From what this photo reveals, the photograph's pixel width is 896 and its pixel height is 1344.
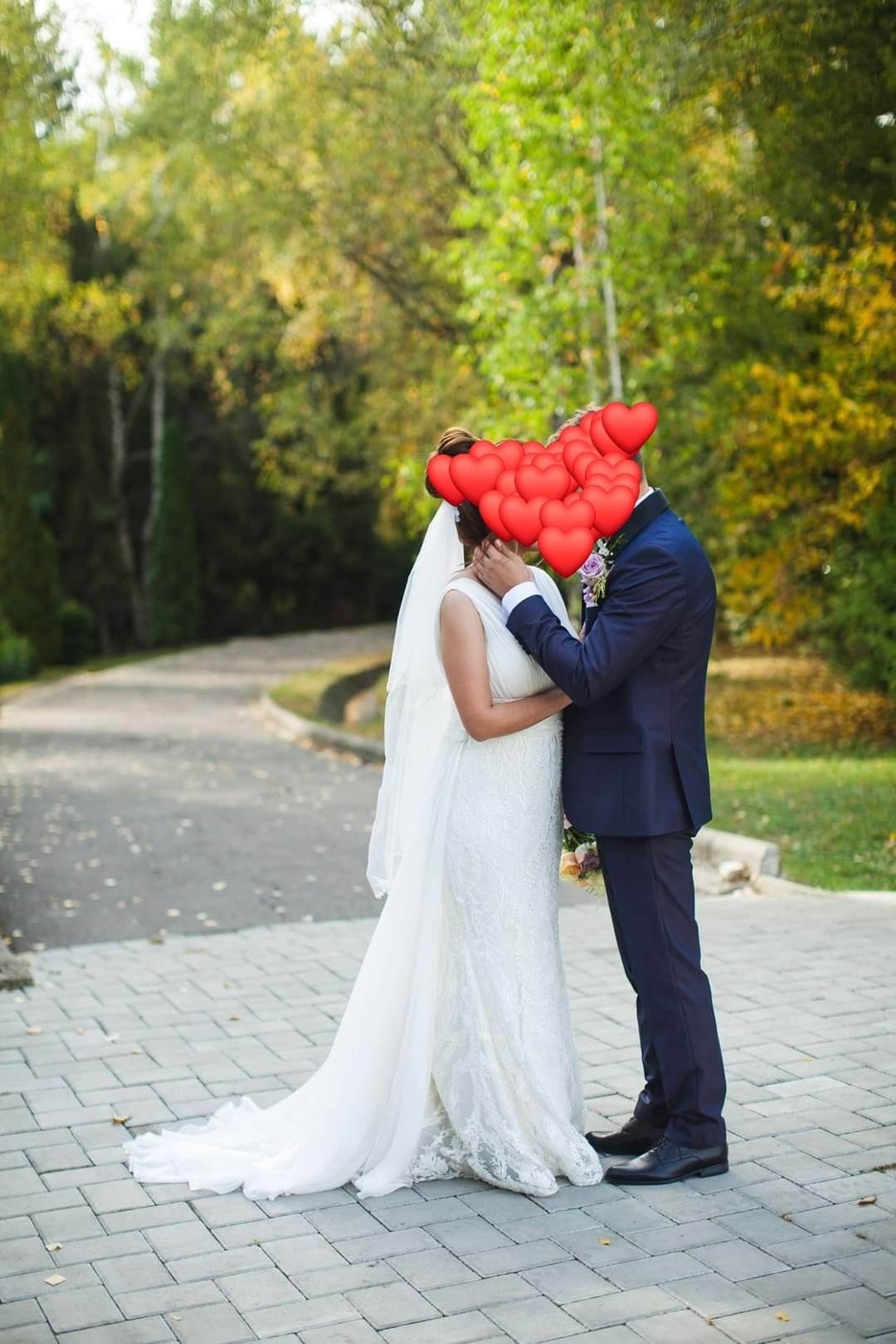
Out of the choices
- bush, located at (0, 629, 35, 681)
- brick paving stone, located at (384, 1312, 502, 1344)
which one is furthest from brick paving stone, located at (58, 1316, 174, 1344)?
bush, located at (0, 629, 35, 681)

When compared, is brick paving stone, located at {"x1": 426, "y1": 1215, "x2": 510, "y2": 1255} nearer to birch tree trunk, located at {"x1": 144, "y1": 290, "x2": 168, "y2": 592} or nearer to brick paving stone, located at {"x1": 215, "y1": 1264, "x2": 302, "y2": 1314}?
brick paving stone, located at {"x1": 215, "y1": 1264, "x2": 302, "y2": 1314}

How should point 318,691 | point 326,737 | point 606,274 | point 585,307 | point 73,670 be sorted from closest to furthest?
point 606,274 < point 585,307 < point 326,737 < point 318,691 < point 73,670

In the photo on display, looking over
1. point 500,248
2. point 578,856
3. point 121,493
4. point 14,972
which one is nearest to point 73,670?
point 121,493

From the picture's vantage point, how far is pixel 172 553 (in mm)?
34438

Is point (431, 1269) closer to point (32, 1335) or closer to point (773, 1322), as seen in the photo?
point (773, 1322)

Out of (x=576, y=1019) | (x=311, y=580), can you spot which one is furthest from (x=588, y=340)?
(x=311, y=580)

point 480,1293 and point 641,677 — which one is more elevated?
point 641,677

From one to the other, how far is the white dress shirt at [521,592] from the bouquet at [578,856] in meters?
0.82

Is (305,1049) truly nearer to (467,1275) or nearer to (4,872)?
(467,1275)

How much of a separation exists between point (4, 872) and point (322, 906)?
8.18ft

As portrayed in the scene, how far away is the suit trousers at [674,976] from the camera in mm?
4473

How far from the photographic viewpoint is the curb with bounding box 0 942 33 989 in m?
6.82

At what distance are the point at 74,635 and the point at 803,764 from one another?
20.4 m
